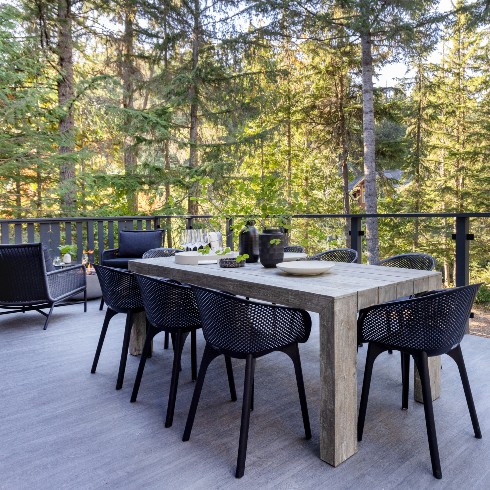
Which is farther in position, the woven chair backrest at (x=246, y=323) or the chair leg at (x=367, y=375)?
the chair leg at (x=367, y=375)

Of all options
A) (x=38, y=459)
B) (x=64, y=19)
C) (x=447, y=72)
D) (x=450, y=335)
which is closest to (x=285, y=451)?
(x=450, y=335)

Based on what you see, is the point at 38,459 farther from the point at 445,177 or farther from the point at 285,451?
the point at 445,177

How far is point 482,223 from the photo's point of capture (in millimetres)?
12328

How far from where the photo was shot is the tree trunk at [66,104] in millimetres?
8938

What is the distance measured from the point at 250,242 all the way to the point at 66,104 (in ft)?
25.8

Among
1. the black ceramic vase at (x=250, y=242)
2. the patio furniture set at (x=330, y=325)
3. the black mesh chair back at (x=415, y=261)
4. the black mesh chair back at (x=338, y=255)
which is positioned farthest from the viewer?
the black mesh chair back at (x=338, y=255)

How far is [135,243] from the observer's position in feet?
18.6

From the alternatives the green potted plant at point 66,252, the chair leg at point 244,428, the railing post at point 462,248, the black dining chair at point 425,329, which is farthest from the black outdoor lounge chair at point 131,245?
the black dining chair at point 425,329

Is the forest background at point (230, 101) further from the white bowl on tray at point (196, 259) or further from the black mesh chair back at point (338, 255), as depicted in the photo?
the white bowl on tray at point (196, 259)

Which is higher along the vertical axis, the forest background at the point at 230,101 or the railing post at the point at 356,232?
the forest background at the point at 230,101

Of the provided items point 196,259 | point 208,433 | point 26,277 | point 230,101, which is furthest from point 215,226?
point 230,101

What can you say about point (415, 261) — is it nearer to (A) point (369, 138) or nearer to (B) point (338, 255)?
(B) point (338, 255)

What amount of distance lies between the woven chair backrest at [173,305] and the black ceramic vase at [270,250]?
55 centimetres

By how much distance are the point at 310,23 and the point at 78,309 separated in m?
7.72
